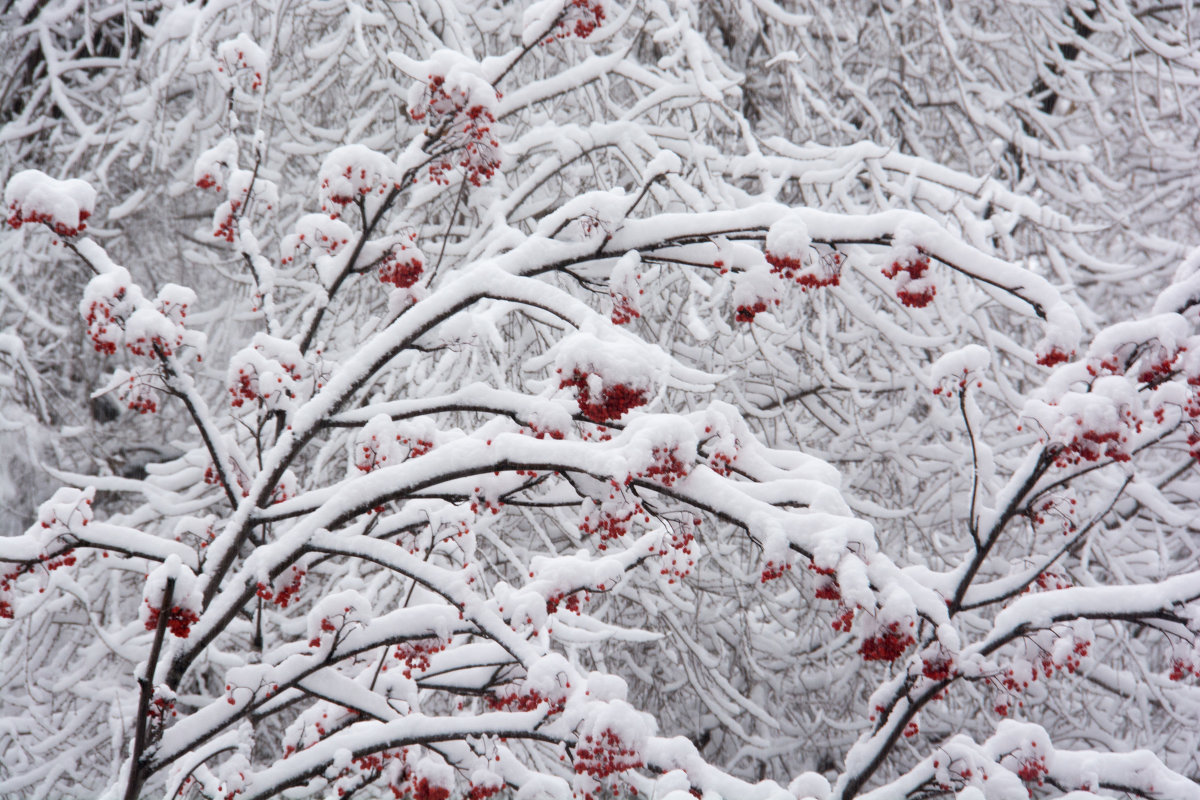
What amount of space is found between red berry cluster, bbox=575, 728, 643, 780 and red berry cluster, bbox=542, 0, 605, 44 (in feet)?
4.91

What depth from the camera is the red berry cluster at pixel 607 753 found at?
1.52 m

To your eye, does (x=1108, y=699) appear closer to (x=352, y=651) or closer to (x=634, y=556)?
(x=634, y=556)

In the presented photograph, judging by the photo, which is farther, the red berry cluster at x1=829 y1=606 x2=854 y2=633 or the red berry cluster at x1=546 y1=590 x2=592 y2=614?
the red berry cluster at x1=546 y1=590 x2=592 y2=614

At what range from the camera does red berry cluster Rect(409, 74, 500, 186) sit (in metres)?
1.83

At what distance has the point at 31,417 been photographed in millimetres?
4762

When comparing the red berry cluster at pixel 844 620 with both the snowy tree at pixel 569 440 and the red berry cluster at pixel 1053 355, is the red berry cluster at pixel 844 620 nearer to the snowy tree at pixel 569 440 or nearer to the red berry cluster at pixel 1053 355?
the snowy tree at pixel 569 440

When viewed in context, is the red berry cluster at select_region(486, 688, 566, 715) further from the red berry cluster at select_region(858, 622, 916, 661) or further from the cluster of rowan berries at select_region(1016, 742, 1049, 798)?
the cluster of rowan berries at select_region(1016, 742, 1049, 798)

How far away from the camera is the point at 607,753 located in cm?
152

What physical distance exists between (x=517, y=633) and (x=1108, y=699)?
5464 mm

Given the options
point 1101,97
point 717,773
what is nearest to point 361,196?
point 717,773

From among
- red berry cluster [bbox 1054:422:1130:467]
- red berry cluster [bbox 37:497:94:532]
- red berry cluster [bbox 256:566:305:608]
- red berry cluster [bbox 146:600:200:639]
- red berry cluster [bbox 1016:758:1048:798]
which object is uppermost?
red berry cluster [bbox 1054:422:1130:467]

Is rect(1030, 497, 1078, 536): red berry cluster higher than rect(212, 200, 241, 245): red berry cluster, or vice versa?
rect(1030, 497, 1078, 536): red berry cluster

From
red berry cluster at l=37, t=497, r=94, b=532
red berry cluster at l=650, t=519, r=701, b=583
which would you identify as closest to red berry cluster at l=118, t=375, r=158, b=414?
red berry cluster at l=37, t=497, r=94, b=532

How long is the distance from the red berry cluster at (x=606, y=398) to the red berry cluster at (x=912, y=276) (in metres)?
0.57
